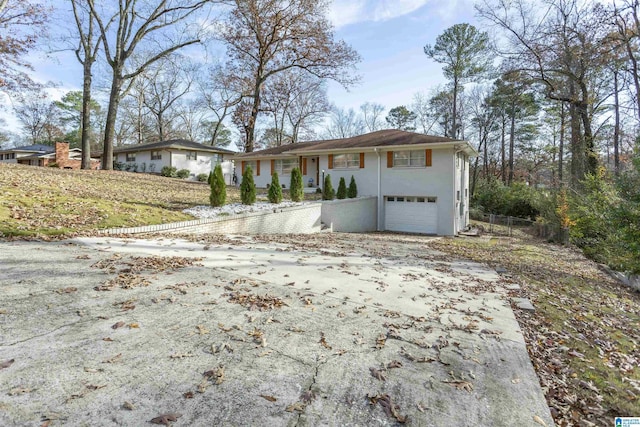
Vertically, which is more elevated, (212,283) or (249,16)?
(249,16)

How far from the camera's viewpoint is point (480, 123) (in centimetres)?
3153

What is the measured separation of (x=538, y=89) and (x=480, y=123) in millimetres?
11248

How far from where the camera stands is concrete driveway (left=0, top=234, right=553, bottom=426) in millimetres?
2145

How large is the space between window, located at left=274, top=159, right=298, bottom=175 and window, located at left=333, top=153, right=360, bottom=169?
124 inches

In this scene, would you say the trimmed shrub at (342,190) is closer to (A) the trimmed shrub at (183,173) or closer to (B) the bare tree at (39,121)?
(A) the trimmed shrub at (183,173)

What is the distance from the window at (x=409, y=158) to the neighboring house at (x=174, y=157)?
41.6 ft

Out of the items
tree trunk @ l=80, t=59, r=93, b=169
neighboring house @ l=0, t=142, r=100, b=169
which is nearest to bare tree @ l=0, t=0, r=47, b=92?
tree trunk @ l=80, t=59, r=93, b=169

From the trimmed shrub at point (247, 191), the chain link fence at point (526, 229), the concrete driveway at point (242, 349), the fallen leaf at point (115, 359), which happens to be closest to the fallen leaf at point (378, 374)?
the concrete driveway at point (242, 349)

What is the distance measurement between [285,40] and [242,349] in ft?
72.7

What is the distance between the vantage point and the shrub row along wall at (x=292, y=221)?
8.56 m

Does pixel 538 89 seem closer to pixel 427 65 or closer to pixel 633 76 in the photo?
pixel 633 76

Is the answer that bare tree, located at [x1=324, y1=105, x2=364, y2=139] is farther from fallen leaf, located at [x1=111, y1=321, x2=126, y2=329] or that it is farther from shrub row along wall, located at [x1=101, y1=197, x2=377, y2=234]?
fallen leaf, located at [x1=111, y1=321, x2=126, y2=329]

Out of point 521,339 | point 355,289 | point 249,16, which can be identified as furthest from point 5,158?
point 521,339

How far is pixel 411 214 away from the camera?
16.8 metres
